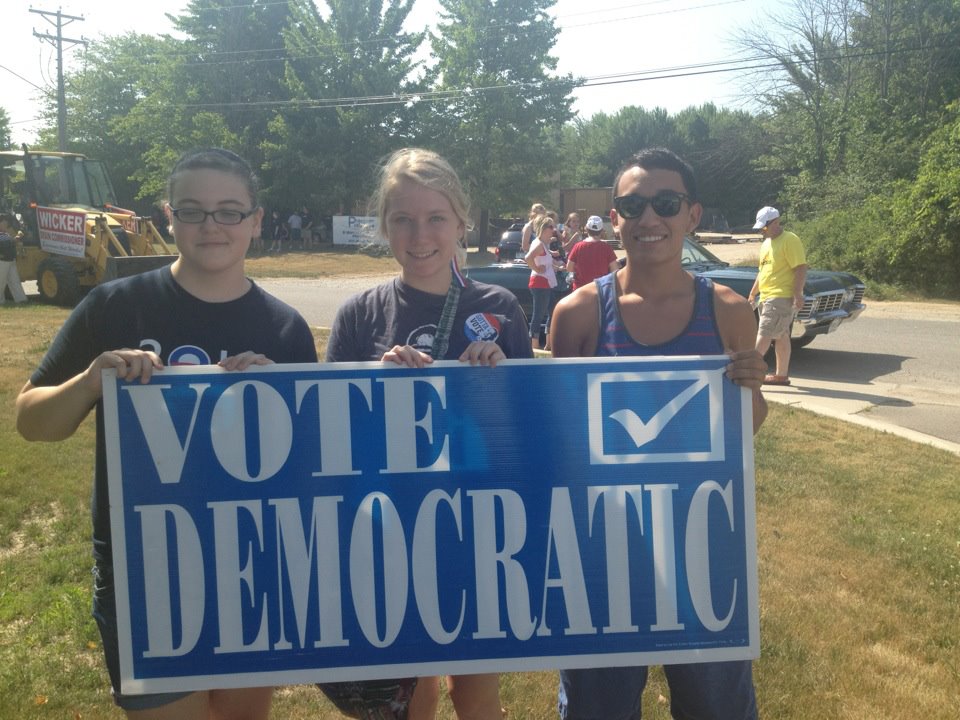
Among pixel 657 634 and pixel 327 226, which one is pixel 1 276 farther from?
pixel 327 226

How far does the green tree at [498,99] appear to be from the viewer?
38719mm

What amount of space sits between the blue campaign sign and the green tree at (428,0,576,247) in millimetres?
36963

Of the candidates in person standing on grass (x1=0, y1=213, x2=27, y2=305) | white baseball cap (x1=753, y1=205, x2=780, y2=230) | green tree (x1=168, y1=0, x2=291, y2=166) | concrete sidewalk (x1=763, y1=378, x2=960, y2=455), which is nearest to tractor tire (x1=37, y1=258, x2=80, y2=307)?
person standing on grass (x1=0, y1=213, x2=27, y2=305)

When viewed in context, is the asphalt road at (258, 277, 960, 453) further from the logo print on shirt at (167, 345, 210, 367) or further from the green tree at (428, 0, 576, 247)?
the green tree at (428, 0, 576, 247)

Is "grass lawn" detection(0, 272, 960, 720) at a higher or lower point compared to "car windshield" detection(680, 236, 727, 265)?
lower

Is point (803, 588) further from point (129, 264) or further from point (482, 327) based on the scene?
point (129, 264)

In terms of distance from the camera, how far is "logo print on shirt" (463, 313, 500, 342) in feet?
7.85

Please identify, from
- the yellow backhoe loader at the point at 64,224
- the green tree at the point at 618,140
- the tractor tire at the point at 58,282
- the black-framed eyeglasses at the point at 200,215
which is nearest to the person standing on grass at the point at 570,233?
the yellow backhoe loader at the point at 64,224

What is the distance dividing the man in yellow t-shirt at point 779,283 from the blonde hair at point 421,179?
22.7 feet

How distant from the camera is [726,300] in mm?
2480

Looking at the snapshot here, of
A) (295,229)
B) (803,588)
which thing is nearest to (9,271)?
(803,588)

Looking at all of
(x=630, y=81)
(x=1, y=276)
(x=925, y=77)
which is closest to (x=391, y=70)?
(x=630, y=81)

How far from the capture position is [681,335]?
2445 millimetres

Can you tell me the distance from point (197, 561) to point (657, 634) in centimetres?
118
